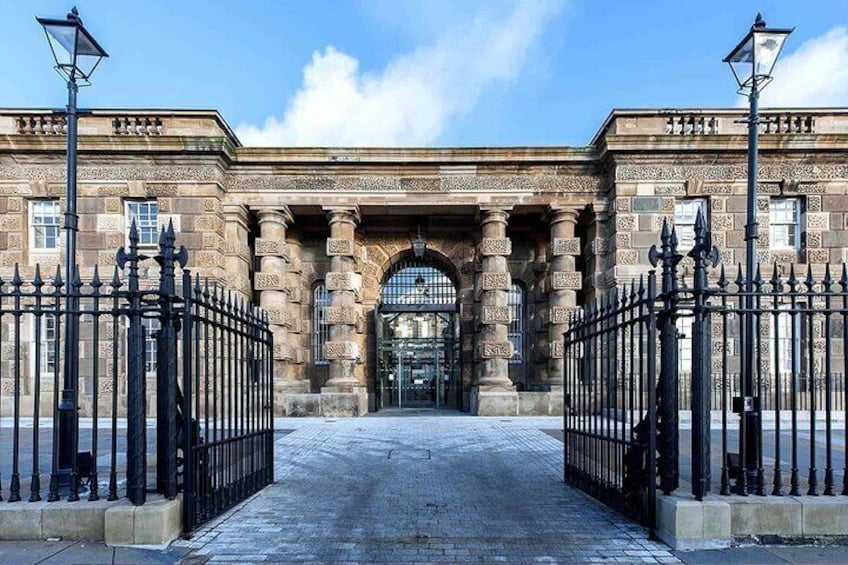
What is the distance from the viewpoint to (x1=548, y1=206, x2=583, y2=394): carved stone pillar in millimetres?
18797

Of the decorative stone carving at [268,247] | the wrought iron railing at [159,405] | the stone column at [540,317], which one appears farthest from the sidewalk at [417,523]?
the stone column at [540,317]

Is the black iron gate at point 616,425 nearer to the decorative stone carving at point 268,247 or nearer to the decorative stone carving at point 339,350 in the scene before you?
the decorative stone carving at point 339,350

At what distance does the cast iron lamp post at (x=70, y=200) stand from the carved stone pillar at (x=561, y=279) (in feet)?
44.6

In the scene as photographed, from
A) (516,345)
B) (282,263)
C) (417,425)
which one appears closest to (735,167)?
(516,345)

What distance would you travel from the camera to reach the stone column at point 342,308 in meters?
18.6

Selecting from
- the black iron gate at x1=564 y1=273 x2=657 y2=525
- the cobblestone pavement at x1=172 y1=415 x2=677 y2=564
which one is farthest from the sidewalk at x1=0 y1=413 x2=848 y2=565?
the black iron gate at x1=564 y1=273 x2=657 y2=525

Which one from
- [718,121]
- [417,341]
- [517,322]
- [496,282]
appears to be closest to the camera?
[718,121]

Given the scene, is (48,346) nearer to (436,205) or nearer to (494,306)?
(436,205)

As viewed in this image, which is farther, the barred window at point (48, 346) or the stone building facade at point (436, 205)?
the barred window at point (48, 346)

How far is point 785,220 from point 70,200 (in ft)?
59.6

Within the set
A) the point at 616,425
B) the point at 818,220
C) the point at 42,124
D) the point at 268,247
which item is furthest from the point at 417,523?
the point at 42,124

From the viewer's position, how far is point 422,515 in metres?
6.88

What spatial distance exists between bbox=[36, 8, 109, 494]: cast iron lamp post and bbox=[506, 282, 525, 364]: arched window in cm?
1534

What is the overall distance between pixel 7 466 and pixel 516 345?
15498 millimetres
